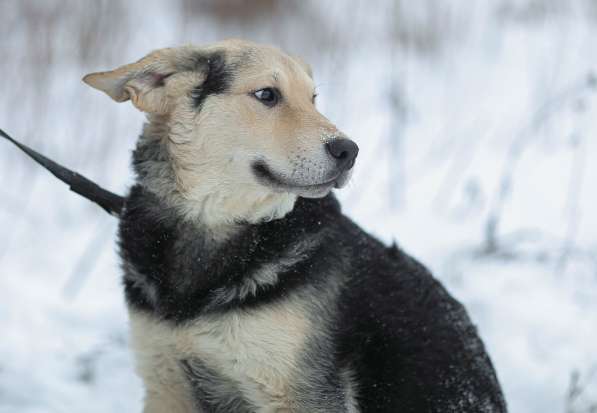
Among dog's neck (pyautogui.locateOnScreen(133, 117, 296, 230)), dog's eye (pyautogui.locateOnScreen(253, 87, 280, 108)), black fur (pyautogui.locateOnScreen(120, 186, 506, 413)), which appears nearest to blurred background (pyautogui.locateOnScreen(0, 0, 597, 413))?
black fur (pyautogui.locateOnScreen(120, 186, 506, 413))

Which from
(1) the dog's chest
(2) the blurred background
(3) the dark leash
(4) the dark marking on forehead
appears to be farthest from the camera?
(2) the blurred background

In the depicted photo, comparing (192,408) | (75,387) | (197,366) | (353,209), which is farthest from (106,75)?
(353,209)

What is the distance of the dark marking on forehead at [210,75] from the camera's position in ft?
8.84

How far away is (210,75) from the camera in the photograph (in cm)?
271

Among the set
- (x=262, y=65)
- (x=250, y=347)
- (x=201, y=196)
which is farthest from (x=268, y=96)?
(x=250, y=347)

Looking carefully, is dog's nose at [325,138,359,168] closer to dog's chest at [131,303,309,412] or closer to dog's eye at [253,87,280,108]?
dog's eye at [253,87,280,108]

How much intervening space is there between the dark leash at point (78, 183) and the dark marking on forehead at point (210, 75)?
22.8 inches

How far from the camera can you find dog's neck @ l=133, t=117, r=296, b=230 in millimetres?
2703

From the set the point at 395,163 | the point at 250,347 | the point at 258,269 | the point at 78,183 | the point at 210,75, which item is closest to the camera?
the point at 250,347

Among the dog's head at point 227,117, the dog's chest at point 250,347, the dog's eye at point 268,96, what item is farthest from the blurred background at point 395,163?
the dog's eye at point 268,96

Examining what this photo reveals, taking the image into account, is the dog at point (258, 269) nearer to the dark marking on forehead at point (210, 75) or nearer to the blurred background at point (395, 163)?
the dark marking on forehead at point (210, 75)

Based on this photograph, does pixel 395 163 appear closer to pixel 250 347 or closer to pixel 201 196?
pixel 201 196

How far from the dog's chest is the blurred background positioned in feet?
3.90

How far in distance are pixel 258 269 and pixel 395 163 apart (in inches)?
158
